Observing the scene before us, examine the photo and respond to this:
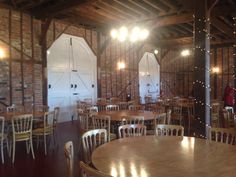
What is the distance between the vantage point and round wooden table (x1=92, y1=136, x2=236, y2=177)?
1.84 m

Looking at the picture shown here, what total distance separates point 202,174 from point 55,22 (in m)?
8.34

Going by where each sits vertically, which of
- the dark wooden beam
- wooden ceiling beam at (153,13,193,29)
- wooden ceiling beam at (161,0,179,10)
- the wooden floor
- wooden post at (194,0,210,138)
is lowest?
the wooden floor

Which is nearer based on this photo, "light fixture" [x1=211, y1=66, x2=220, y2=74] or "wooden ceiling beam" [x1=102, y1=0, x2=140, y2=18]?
"wooden ceiling beam" [x1=102, y1=0, x2=140, y2=18]

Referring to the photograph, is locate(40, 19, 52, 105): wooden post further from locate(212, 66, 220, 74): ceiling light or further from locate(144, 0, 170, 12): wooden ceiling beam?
locate(212, 66, 220, 74): ceiling light

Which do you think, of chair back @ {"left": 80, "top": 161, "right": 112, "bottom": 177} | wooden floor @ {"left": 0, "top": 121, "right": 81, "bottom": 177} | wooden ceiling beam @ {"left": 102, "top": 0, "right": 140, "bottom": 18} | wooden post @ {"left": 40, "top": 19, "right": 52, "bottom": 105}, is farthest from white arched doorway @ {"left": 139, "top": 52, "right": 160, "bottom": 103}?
chair back @ {"left": 80, "top": 161, "right": 112, "bottom": 177}

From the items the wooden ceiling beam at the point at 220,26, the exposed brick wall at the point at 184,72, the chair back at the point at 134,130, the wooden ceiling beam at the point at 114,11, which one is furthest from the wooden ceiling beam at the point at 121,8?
the exposed brick wall at the point at 184,72

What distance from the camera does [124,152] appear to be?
241cm

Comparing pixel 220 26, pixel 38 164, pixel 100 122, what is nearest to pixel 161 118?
pixel 100 122

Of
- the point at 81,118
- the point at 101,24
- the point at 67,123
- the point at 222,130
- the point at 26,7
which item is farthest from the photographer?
the point at 101,24

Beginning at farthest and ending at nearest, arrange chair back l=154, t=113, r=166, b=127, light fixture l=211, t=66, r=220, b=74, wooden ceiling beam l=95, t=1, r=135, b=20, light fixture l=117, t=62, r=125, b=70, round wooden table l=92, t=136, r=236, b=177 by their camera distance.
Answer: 1. light fixture l=211, t=66, r=220, b=74
2. light fixture l=117, t=62, r=125, b=70
3. wooden ceiling beam l=95, t=1, r=135, b=20
4. chair back l=154, t=113, r=166, b=127
5. round wooden table l=92, t=136, r=236, b=177

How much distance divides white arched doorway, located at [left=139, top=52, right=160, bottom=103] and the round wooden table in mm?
11102

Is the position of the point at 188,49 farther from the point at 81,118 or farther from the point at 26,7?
the point at 81,118

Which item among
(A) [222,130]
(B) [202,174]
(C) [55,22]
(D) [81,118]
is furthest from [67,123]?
(B) [202,174]

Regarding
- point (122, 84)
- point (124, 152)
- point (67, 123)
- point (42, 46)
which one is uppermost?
point (42, 46)
